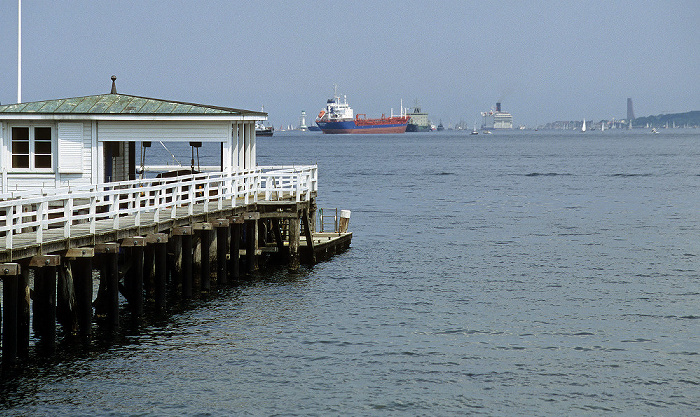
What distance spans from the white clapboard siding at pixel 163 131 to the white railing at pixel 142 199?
133 centimetres

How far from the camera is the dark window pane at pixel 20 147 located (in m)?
30.4

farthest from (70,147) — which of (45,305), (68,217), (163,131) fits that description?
(45,305)

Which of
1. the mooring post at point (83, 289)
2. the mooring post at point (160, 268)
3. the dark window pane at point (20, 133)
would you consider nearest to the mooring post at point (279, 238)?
the mooring post at point (160, 268)

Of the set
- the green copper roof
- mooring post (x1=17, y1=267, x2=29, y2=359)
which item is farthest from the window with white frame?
mooring post (x1=17, y1=267, x2=29, y2=359)

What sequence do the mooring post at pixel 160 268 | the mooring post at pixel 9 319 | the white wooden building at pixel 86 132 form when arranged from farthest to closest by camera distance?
the white wooden building at pixel 86 132
the mooring post at pixel 160 268
the mooring post at pixel 9 319

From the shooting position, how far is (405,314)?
89.7ft

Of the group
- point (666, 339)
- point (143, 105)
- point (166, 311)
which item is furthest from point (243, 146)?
point (666, 339)

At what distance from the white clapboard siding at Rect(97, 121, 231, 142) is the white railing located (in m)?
1.33

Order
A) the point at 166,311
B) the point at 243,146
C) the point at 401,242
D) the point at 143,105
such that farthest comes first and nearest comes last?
→ the point at 401,242 → the point at 243,146 → the point at 143,105 → the point at 166,311

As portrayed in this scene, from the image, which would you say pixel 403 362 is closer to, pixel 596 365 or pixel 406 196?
pixel 596 365

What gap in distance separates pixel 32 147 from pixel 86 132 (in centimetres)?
169

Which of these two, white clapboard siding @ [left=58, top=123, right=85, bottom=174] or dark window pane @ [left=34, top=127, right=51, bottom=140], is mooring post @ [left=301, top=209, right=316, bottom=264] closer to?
white clapboard siding @ [left=58, top=123, right=85, bottom=174]

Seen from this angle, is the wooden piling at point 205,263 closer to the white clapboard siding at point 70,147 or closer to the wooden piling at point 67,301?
the white clapboard siding at point 70,147

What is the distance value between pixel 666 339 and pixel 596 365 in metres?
3.38
